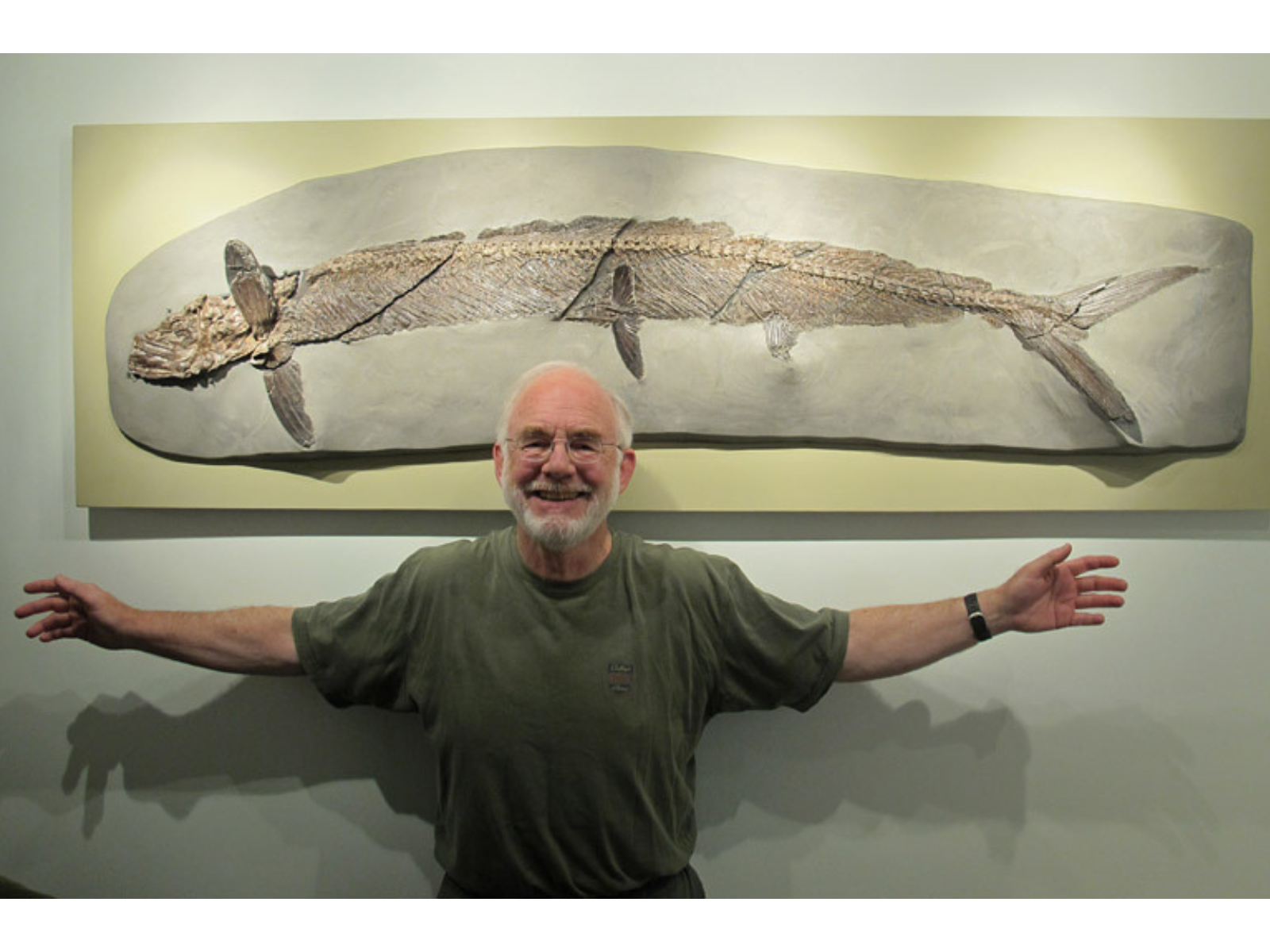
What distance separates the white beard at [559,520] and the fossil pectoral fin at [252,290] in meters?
0.61

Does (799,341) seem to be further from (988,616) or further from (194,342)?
(194,342)

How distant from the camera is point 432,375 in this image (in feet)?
4.84

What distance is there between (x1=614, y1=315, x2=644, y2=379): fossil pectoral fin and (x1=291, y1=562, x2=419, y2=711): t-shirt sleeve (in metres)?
0.56

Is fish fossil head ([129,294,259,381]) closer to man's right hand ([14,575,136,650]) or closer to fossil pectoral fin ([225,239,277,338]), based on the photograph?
fossil pectoral fin ([225,239,277,338])

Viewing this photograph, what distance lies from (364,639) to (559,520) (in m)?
0.43

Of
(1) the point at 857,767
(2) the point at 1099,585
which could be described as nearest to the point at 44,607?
(1) the point at 857,767

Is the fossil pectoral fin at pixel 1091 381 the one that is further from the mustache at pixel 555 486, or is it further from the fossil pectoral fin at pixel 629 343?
the mustache at pixel 555 486

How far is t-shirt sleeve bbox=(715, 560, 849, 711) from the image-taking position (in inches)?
52.7

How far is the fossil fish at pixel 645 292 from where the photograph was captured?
146cm

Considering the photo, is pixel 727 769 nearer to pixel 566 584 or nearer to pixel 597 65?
pixel 566 584

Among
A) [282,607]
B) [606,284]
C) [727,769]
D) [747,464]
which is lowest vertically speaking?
[727,769]

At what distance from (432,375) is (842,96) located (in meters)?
0.99

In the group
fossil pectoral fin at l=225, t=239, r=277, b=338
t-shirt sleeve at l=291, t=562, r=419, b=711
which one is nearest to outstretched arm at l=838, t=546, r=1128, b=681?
t-shirt sleeve at l=291, t=562, r=419, b=711
